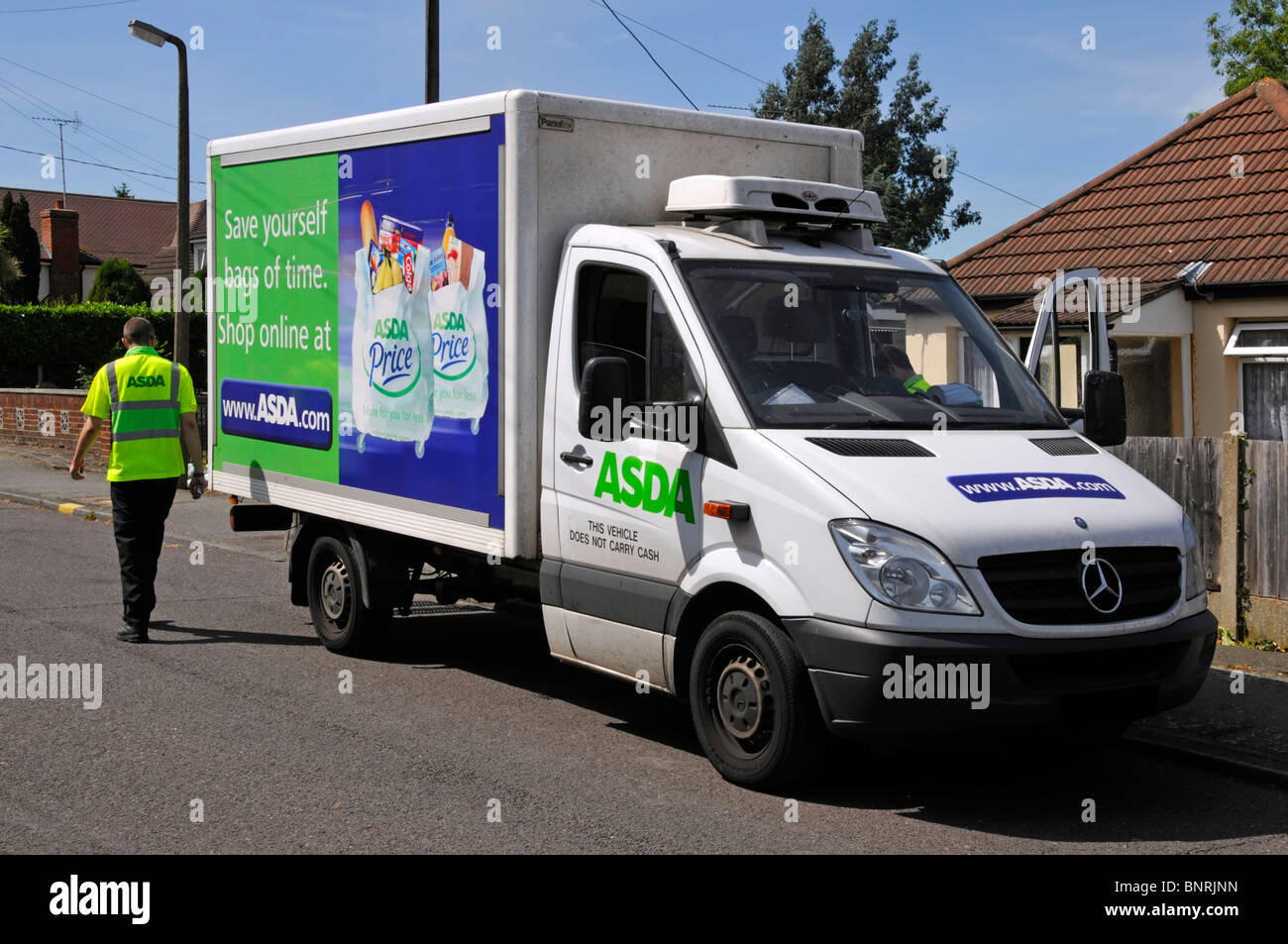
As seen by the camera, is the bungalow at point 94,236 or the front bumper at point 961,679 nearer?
the front bumper at point 961,679

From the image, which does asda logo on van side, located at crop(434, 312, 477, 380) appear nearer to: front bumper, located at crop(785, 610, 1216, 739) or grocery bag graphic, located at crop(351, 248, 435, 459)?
grocery bag graphic, located at crop(351, 248, 435, 459)

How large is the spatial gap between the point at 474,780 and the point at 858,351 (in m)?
2.62

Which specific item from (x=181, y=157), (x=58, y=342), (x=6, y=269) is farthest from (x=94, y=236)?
(x=181, y=157)

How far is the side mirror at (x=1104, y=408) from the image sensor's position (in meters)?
7.04

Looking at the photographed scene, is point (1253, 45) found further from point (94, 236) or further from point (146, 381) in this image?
point (94, 236)

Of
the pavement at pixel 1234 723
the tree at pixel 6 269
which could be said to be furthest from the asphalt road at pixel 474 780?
the tree at pixel 6 269

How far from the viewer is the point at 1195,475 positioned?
10.1 meters

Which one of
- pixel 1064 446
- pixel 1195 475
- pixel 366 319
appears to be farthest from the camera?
pixel 1195 475

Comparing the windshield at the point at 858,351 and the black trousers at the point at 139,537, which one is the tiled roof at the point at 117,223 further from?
the windshield at the point at 858,351

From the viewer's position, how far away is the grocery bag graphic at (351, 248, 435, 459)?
7.93 metres

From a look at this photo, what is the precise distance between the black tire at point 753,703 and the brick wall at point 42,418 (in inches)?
760

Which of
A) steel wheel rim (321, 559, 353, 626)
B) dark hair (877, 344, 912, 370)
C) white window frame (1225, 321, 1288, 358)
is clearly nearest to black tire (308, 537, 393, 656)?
steel wheel rim (321, 559, 353, 626)

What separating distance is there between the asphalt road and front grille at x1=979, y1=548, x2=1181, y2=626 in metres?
0.61
